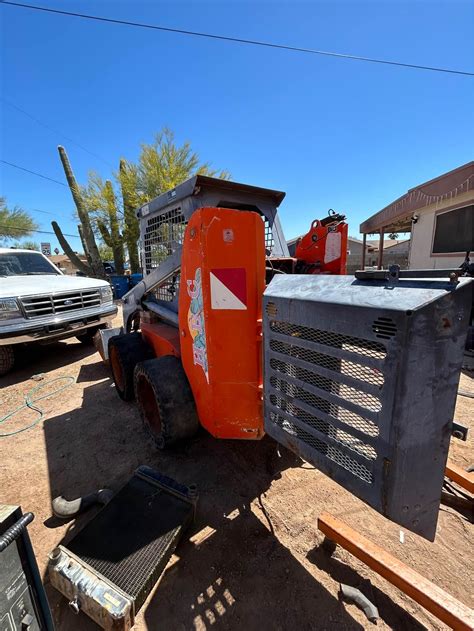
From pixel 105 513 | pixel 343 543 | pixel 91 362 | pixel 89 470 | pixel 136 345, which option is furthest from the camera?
pixel 91 362

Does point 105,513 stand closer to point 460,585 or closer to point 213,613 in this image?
point 213,613

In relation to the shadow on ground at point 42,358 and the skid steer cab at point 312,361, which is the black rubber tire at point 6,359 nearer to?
the shadow on ground at point 42,358

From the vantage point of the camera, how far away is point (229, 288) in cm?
181

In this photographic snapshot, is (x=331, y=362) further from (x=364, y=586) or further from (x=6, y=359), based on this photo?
(x=6, y=359)

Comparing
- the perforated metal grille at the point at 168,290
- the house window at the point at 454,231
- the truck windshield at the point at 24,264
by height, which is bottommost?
the perforated metal grille at the point at 168,290

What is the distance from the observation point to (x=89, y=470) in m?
2.63

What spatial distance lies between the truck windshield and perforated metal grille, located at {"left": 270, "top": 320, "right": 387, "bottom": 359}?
648 centimetres

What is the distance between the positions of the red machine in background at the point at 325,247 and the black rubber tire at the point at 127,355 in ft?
7.04

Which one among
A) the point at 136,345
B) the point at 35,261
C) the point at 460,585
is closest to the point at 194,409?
the point at 136,345

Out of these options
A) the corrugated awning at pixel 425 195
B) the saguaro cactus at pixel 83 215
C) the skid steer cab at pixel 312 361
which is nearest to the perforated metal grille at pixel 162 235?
the skid steer cab at pixel 312 361

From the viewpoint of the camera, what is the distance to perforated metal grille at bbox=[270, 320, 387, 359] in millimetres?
1097

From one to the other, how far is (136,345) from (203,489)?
6.19 feet

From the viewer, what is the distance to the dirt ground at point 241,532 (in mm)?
1504

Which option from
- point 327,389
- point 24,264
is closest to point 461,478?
point 327,389
